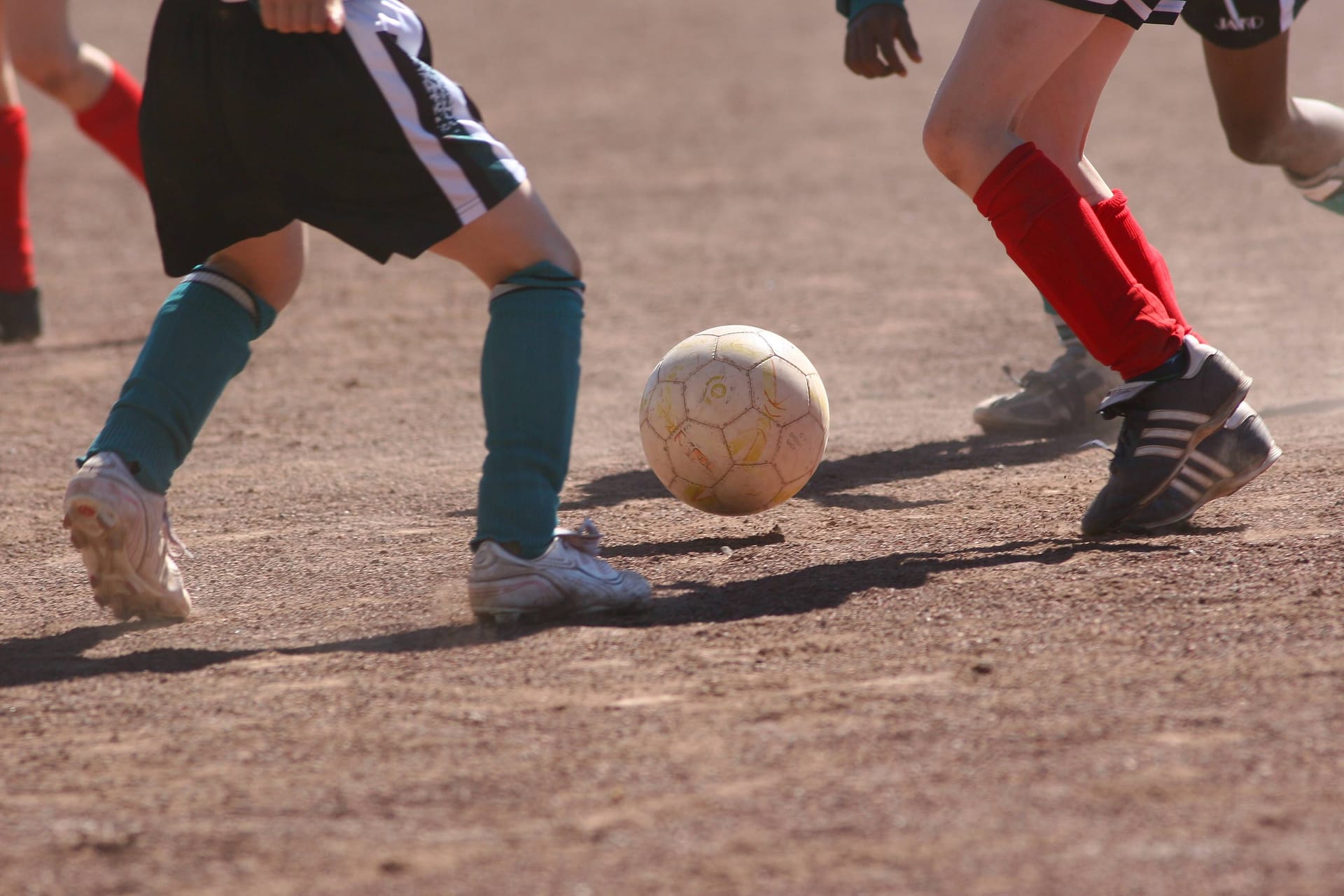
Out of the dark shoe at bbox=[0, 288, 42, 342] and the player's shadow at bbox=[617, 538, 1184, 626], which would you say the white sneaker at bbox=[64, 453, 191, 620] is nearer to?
the player's shadow at bbox=[617, 538, 1184, 626]

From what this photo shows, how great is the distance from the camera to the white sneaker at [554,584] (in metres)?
2.91

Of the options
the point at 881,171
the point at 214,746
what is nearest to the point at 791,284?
the point at 881,171

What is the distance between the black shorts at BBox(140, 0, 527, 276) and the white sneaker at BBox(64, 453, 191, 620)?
635 mm

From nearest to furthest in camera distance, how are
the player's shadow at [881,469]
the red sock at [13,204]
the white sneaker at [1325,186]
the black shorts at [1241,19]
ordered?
the player's shadow at [881,469]
the black shorts at [1241,19]
the white sneaker at [1325,186]
the red sock at [13,204]

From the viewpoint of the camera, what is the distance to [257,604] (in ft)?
10.9

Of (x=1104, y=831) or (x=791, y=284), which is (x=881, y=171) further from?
Result: (x=1104, y=831)

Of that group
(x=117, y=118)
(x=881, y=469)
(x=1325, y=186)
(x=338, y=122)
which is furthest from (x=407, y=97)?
(x=117, y=118)

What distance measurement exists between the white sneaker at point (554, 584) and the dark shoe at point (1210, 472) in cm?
117

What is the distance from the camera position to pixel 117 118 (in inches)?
263

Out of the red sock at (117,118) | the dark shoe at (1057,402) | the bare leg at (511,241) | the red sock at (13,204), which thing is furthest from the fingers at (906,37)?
the red sock at (13,204)

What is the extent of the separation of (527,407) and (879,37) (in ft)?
5.25

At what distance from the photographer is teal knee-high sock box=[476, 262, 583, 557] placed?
2896 mm

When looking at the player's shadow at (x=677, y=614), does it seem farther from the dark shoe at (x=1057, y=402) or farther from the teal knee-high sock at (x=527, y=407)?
the dark shoe at (x=1057, y=402)

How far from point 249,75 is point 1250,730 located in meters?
2.08
